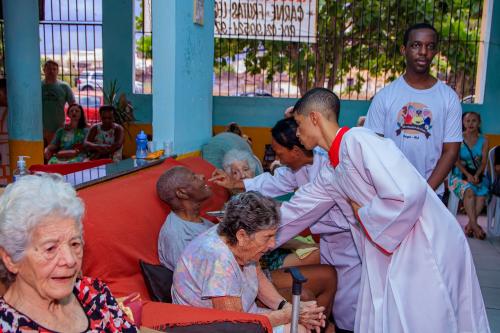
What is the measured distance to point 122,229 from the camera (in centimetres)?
266

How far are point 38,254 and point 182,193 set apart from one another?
1506mm

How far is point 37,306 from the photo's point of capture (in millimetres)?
1601

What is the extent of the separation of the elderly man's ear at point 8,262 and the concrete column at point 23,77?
4.91 metres

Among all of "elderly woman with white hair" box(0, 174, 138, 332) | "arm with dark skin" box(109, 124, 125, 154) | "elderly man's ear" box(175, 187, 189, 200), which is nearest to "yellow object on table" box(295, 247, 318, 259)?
"elderly man's ear" box(175, 187, 189, 200)

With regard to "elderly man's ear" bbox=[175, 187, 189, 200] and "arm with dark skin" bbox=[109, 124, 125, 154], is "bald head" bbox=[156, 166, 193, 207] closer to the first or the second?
"elderly man's ear" bbox=[175, 187, 189, 200]

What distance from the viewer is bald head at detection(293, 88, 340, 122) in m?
2.56

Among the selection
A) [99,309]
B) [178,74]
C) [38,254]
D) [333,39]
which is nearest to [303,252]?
[178,74]

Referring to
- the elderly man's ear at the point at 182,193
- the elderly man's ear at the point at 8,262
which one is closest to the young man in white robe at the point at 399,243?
the elderly man's ear at the point at 182,193

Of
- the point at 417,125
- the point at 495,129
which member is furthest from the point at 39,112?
the point at 495,129

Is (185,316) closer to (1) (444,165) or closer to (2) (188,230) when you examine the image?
(2) (188,230)

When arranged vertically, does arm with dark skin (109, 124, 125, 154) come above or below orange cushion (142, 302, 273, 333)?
above

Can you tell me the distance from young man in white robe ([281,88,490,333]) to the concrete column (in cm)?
471

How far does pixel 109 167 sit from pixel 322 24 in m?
6.67

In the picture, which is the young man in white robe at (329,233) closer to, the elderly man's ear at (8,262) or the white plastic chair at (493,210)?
the elderly man's ear at (8,262)
